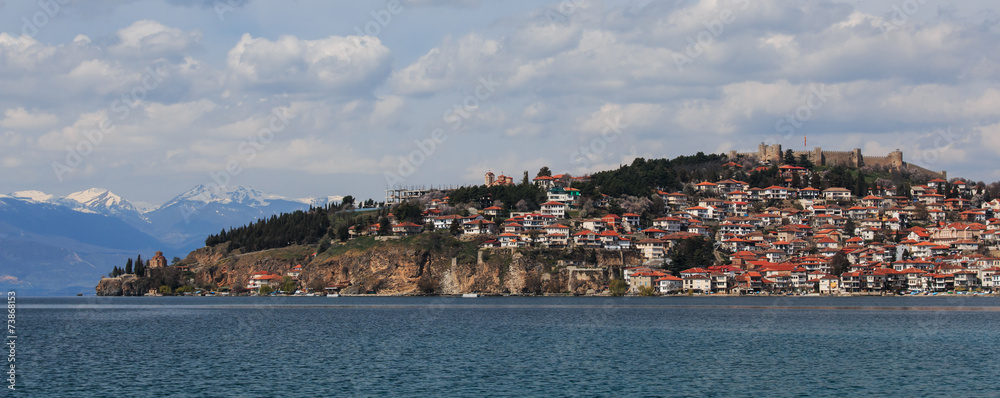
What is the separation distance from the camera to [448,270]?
396 ft

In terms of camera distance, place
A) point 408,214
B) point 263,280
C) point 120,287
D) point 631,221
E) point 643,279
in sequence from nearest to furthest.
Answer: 1. point 643,279
2. point 263,280
3. point 408,214
4. point 631,221
5. point 120,287

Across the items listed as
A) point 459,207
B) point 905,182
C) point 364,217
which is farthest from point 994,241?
point 364,217

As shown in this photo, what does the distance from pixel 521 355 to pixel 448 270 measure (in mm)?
77323

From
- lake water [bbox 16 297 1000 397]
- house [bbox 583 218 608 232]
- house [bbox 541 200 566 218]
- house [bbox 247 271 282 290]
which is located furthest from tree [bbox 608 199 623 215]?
lake water [bbox 16 297 1000 397]

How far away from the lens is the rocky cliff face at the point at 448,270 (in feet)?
387

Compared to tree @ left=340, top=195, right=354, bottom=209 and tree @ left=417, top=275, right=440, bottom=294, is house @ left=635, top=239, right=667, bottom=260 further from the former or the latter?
tree @ left=340, top=195, right=354, bottom=209

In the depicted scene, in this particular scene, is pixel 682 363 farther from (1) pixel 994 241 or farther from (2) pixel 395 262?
(1) pixel 994 241

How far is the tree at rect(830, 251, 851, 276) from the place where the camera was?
4456 inches

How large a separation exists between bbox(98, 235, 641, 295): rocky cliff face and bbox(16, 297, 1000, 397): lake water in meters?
42.4

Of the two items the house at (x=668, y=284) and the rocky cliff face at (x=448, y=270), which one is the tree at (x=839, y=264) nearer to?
the house at (x=668, y=284)

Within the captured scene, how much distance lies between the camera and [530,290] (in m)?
118

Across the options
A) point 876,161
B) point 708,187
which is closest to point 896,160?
point 876,161

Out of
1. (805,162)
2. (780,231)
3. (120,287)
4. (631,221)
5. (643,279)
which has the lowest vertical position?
(643,279)

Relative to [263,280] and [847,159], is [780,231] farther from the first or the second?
[263,280]
